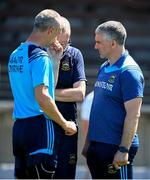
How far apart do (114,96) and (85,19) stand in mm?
10211

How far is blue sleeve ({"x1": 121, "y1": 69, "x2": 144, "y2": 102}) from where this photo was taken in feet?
15.6

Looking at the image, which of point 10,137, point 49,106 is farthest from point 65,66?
point 10,137

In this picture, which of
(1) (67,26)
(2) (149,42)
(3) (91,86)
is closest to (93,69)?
(3) (91,86)

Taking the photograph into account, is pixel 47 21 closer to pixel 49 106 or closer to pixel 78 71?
pixel 49 106

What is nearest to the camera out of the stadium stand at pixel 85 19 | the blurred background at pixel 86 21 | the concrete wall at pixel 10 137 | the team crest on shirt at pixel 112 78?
the team crest on shirt at pixel 112 78

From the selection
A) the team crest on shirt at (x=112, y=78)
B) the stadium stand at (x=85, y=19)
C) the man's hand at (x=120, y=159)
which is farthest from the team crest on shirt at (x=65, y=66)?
the stadium stand at (x=85, y=19)

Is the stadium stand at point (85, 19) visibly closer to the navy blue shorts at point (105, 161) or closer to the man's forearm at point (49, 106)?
the navy blue shorts at point (105, 161)

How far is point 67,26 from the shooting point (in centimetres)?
521

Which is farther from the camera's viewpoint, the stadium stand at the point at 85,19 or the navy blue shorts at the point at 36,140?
the stadium stand at the point at 85,19

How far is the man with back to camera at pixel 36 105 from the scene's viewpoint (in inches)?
181

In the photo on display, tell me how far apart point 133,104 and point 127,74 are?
8.6 inches

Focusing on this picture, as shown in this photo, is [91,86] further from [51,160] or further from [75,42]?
[51,160]

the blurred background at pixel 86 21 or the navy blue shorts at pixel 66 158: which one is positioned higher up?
the blurred background at pixel 86 21

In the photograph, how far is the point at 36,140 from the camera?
4652 millimetres
